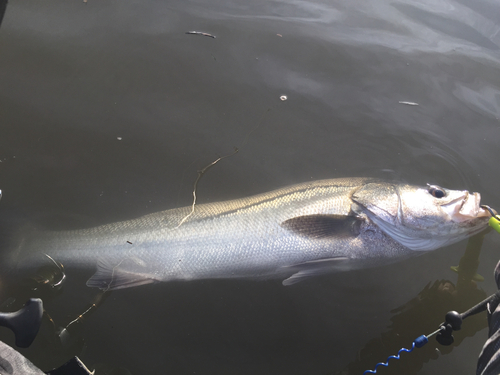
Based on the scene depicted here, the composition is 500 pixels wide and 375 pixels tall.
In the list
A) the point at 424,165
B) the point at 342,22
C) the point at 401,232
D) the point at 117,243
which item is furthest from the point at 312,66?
the point at 117,243

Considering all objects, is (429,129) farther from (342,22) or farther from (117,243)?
(117,243)

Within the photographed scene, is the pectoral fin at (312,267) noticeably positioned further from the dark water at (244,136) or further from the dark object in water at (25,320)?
the dark object in water at (25,320)

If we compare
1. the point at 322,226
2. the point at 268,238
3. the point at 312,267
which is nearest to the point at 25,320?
the point at 268,238

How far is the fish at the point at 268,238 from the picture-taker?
2633 mm

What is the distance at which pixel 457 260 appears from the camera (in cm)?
313

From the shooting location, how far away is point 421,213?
2.74 meters

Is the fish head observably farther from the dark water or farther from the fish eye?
the dark water

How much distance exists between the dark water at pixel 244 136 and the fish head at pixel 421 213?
0.47 meters

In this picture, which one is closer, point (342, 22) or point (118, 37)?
point (118, 37)

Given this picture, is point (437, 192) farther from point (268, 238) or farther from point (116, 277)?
point (116, 277)

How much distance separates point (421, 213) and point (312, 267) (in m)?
1.04

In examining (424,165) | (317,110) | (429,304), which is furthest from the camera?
(317,110)

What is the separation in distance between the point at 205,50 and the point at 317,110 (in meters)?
1.61

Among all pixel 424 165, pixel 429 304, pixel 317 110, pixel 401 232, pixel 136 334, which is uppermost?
pixel 317 110
